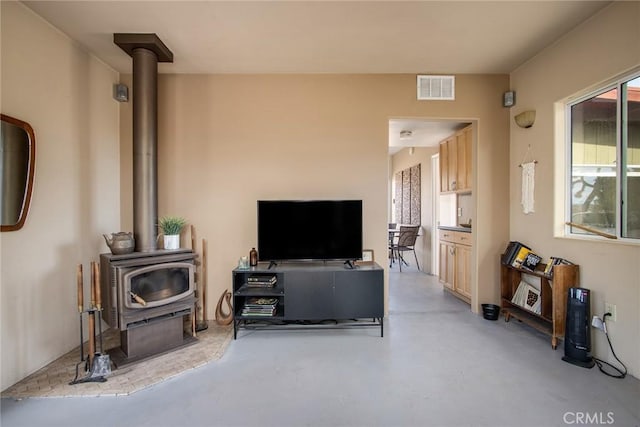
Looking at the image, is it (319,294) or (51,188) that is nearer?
(51,188)

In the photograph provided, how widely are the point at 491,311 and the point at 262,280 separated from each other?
2.50 meters

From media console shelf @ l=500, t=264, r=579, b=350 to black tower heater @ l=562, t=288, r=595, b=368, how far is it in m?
0.15

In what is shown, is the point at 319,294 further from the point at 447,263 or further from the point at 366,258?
the point at 447,263

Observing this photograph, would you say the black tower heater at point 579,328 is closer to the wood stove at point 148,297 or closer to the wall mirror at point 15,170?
the wood stove at point 148,297

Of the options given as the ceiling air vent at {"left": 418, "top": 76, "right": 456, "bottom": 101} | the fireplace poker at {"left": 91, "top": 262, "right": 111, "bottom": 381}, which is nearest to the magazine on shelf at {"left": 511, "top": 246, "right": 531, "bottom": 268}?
the ceiling air vent at {"left": 418, "top": 76, "right": 456, "bottom": 101}

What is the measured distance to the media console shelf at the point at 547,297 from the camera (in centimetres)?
236

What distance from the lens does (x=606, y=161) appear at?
2297 mm

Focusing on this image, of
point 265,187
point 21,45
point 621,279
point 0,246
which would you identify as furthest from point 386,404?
point 21,45

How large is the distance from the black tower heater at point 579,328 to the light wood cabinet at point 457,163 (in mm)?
1806

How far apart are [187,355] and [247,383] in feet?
2.32

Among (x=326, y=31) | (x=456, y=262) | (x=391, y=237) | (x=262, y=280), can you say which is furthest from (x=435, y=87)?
(x=391, y=237)

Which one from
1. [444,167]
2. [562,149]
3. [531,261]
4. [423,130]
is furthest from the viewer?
[444,167]

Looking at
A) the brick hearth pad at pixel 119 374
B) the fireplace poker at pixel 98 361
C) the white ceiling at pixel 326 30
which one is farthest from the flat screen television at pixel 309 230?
the white ceiling at pixel 326 30

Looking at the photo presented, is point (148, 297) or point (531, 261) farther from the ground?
point (531, 261)
